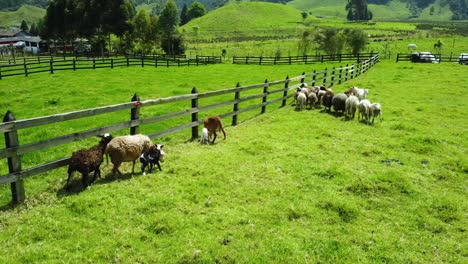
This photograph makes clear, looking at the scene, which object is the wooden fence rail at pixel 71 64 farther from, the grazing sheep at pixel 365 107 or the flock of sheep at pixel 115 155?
the grazing sheep at pixel 365 107

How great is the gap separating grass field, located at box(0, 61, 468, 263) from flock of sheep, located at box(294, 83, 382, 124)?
2.13 meters

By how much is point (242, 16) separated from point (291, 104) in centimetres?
15200

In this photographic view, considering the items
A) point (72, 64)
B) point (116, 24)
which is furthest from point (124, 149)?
point (116, 24)

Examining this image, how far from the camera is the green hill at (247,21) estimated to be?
135 meters

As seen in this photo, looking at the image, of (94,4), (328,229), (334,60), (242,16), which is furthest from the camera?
(242,16)

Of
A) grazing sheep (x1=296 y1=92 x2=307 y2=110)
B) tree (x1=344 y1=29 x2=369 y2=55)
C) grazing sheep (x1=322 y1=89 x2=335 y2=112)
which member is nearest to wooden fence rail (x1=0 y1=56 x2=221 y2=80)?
tree (x1=344 y1=29 x2=369 y2=55)

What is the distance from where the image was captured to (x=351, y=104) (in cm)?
1388

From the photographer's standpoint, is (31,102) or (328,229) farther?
(31,102)

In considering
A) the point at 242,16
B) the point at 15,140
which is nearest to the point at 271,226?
the point at 15,140

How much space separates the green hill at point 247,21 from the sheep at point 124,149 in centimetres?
12223

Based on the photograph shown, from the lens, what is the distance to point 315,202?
6.50 metres

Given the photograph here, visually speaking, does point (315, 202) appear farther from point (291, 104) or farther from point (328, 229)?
point (291, 104)

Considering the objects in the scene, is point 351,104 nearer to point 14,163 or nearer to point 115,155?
point 115,155

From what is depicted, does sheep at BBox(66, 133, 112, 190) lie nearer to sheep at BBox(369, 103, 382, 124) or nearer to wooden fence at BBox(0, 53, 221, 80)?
sheep at BBox(369, 103, 382, 124)
